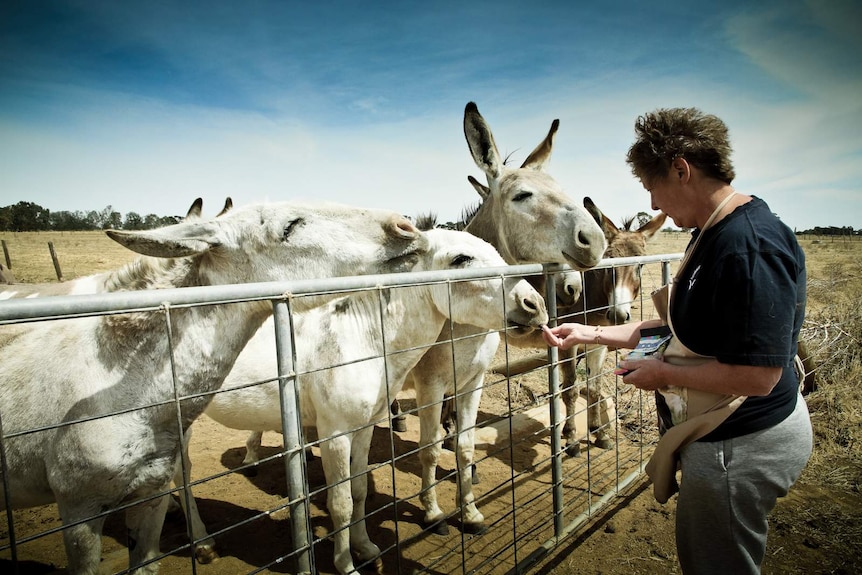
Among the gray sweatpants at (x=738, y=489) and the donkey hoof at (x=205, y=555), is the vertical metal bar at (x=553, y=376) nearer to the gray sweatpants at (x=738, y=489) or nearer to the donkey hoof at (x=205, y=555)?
the gray sweatpants at (x=738, y=489)

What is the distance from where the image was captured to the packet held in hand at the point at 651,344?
1.97m

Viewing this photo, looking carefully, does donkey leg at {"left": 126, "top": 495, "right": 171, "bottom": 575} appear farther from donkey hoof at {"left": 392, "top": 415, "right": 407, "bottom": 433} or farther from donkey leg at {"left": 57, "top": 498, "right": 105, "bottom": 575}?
donkey hoof at {"left": 392, "top": 415, "right": 407, "bottom": 433}

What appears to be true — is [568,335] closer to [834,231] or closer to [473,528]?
[473,528]

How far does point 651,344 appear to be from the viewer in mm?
2057

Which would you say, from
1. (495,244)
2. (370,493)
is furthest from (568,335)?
(370,493)

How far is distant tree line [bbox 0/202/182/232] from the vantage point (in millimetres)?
56281

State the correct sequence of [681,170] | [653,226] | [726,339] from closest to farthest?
[726,339]
[681,170]
[653,226]

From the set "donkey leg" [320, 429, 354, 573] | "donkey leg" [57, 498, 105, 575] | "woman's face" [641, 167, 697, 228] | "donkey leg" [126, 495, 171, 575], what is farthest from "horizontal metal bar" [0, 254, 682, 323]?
"donkey leg" [126, 495, 171, 575]

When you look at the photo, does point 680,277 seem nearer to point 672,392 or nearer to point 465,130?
point 672,392

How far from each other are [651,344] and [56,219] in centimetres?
9041

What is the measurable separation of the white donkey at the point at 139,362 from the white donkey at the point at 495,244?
1611 millimetres

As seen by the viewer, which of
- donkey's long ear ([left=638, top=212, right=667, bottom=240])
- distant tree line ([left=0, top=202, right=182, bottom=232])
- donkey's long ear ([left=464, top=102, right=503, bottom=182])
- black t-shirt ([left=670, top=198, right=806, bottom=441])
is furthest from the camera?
distant tree line ([left=0, top=202, right=182, bottom=232])

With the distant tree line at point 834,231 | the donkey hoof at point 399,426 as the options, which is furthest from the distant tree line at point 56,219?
the distant tree line at point 834,231

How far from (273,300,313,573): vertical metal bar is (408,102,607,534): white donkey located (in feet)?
5.83
